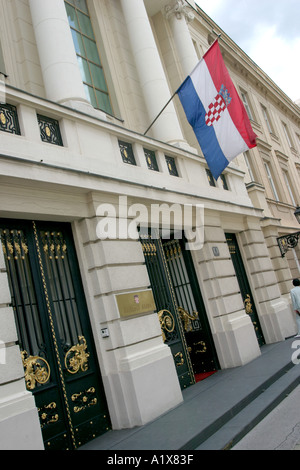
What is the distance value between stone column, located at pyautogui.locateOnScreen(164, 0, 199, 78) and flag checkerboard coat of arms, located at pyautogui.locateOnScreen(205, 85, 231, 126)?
3829 millimetres

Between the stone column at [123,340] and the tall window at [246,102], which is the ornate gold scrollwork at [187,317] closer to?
the stone column at [123,340]

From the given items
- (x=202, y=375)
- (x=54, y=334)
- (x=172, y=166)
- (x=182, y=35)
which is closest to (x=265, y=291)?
(x=202, y=375)

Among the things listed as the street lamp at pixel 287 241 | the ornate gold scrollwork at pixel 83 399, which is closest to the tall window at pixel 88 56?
the ornate gold scrollwork at pixel 83 399

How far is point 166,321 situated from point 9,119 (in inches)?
197

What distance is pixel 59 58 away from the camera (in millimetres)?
7598

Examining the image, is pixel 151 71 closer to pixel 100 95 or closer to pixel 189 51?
pixel 100 95

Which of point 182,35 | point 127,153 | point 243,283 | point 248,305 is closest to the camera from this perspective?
point 127,153

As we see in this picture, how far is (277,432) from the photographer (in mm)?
4949

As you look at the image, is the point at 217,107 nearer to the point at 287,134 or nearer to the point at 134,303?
the point at 134,303

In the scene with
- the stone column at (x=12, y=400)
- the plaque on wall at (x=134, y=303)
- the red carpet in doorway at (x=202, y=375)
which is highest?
the plaque on wall at (x=134, y=303)

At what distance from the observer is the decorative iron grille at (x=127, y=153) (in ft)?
26.1

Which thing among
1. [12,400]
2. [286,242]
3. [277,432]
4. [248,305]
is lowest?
[277,432]

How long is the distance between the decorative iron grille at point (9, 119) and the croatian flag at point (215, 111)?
13.5 feet
